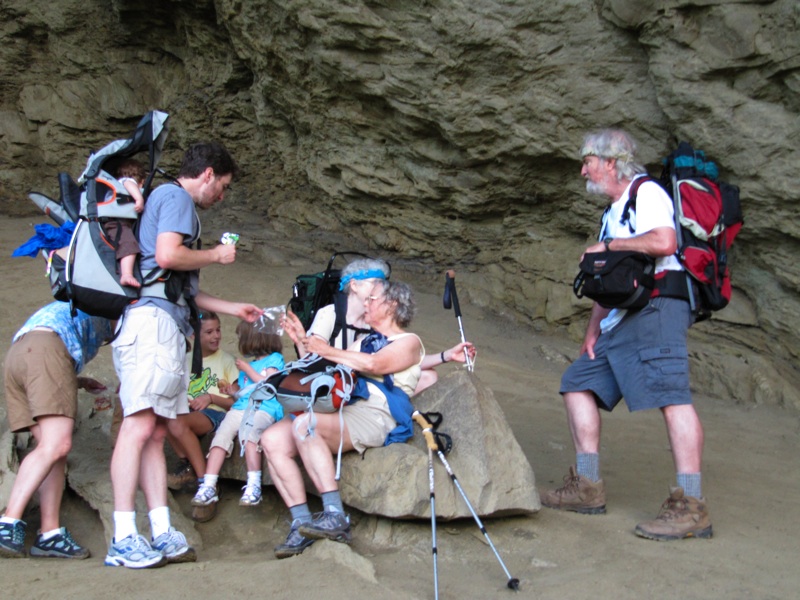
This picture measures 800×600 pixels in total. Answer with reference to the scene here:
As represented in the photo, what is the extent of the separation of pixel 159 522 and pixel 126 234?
1.34 m

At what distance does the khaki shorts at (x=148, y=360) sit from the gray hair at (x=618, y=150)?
90.5 inches

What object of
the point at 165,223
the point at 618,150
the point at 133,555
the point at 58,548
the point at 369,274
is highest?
the point at 618,150

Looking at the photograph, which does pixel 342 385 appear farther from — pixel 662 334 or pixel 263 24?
pixel 263 24

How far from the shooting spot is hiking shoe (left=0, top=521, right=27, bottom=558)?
152 inches

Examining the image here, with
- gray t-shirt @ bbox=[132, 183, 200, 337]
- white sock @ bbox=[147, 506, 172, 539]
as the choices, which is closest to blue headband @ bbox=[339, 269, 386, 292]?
gray t-shirt @ bbox=[132, 183, 200, 337]

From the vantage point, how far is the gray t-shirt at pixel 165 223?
3.94 m

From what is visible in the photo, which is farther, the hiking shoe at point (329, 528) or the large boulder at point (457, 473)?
the large boulder at point (457, 473)

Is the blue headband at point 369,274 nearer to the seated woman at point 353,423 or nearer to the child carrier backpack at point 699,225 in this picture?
the seated woman at point 353,423

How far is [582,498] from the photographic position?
4.39 meters

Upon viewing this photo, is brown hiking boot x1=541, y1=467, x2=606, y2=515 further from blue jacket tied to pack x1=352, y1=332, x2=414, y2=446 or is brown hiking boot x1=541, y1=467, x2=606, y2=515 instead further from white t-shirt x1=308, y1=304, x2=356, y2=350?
white t-shirt x1=308, y1=304, x2=356, y2=350

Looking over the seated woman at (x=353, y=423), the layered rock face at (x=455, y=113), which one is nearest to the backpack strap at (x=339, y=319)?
the seated woman at (x=353, y=423)

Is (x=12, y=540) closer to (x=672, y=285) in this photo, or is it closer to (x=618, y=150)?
(x=672, y=285)

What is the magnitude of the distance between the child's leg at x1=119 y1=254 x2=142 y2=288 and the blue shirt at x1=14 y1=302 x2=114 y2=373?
427 millimetres

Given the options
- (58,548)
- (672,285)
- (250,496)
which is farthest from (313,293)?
(672,285)
